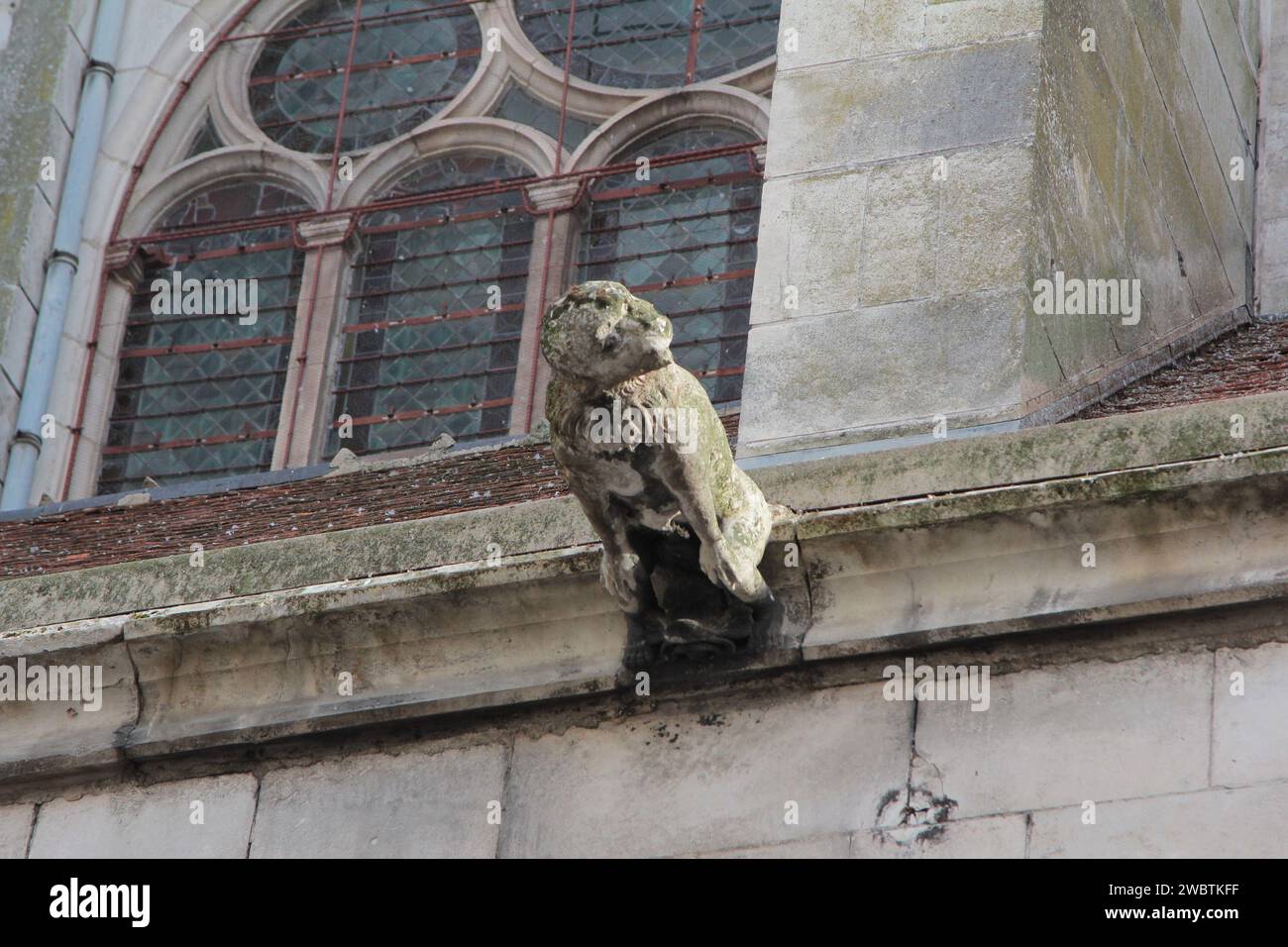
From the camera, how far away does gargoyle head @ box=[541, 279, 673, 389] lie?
7016mm

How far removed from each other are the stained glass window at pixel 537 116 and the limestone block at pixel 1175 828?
5963mm

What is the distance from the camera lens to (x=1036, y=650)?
7.59 m

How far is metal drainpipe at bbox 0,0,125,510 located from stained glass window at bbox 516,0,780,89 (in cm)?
192

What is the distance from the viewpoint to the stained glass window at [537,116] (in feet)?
41.7

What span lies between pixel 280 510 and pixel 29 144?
11.6 feet

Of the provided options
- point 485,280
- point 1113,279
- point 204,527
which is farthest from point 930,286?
point 485,280

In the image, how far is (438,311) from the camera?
12.4 m

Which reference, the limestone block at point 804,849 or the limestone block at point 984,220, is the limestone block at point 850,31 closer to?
the limestone block at point 984,220

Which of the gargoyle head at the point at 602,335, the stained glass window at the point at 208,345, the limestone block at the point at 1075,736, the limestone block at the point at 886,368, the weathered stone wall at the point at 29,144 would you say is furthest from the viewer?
the weathered stone wall at the point at 29,144

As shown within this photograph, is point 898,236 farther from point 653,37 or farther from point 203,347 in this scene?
point 203,347

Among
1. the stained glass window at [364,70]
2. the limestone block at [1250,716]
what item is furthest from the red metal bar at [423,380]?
the limestone block at [1250,716]

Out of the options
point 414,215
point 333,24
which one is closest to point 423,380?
point 414,215

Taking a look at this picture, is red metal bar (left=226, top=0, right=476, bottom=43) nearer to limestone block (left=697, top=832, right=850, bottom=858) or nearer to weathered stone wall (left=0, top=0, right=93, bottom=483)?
weathered stone wall (left=0, top=0, right=93, bottom=483)

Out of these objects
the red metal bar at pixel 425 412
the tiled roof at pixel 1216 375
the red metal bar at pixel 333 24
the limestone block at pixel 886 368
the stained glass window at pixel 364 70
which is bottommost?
the limestone block at pixel 886 368
